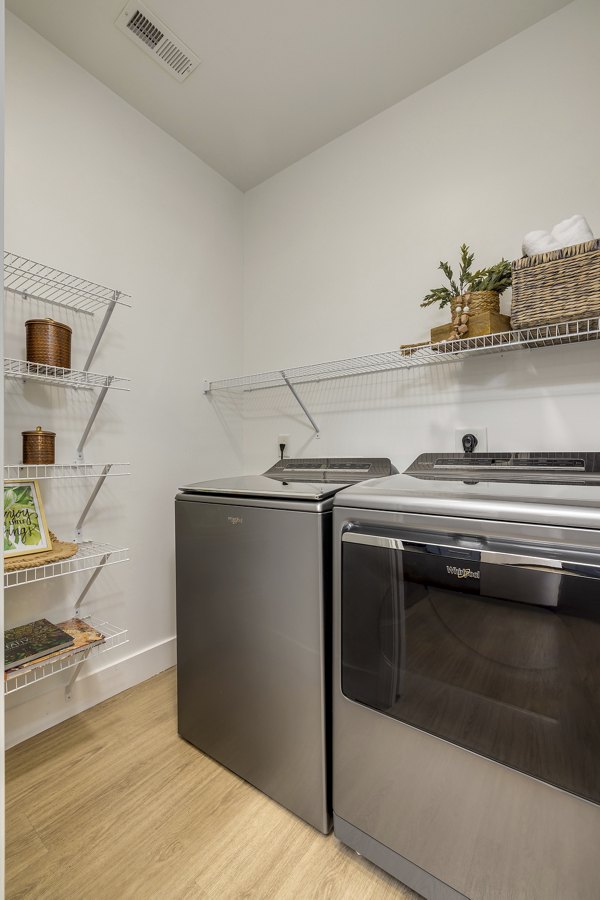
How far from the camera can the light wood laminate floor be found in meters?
1.08

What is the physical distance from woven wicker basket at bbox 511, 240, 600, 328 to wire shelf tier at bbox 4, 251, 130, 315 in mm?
1340

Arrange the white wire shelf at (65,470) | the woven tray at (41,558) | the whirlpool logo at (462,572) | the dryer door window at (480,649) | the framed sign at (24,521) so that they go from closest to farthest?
the dryer door window at (480,649), the whirlpool logo at (462,572), the woven tray at (41,558), the framed sign at (24,521), the white wire shelf at (65,470)

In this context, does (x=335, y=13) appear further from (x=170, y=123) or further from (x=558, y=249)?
(x=558, y=249)

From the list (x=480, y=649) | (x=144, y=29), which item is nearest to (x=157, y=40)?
(x=144, y=29)

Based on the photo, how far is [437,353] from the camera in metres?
1.61

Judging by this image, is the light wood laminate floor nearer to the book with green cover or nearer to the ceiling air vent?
the book with green cover

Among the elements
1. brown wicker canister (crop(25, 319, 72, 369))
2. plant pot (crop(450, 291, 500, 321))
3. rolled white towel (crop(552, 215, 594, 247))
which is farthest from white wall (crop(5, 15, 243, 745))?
rolled white towel (crop(552, 215, 594, 247))

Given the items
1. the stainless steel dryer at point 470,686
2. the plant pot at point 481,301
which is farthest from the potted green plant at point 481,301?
the stainless steel dryer at point 470,686

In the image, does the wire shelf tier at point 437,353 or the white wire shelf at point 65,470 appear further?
the white wire shelf at point 65,470

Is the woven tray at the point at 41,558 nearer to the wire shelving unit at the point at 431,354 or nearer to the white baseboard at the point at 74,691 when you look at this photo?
the white baseboard at the point at 74,691

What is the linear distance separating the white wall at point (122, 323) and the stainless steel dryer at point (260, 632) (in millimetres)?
493

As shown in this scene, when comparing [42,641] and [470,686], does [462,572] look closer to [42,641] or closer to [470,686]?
[470,686]

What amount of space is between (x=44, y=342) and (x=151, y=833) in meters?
1.57

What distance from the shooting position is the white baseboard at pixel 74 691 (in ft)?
5.09
